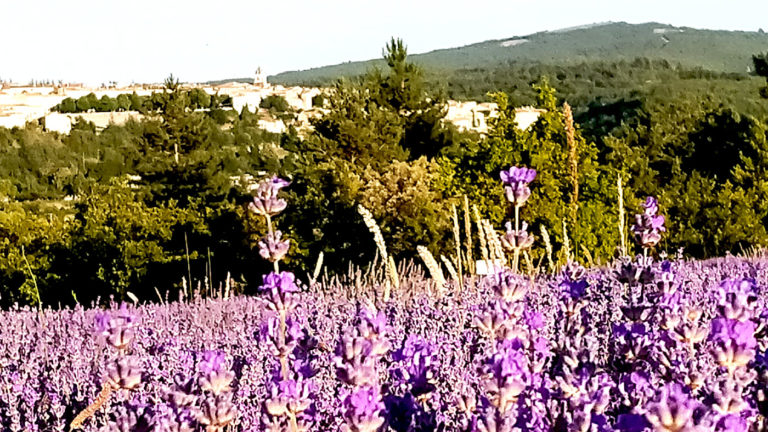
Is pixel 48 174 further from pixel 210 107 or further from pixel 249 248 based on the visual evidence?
pixel 249 248

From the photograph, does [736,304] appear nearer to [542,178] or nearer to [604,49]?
[542,178]

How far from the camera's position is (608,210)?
55.5 ft

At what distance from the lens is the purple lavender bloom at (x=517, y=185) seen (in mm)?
2590

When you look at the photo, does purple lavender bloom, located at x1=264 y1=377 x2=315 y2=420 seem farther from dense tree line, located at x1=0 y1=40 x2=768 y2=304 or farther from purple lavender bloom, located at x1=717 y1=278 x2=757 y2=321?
dense tree line, located at x1=0 y1=40 x2=768 y2=304

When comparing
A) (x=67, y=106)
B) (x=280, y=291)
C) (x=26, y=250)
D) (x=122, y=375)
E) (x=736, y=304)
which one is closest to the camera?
(x=736, y=304)

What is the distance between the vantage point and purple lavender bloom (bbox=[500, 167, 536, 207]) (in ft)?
8.50

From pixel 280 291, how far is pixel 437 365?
41 centimetres

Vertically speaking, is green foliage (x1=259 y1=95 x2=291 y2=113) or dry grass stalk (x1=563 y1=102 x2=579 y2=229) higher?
dry grass stalk (x1=563 y1=102 x2=579 y2=229)

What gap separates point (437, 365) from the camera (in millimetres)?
2176

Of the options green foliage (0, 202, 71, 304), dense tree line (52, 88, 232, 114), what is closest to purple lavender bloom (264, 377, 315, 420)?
green foliage (0, 202, 71, 304)

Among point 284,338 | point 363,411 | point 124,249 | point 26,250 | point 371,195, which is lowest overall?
point 26,250

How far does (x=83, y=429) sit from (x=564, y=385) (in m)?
1.37

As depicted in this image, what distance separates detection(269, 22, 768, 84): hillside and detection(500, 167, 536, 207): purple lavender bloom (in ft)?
395

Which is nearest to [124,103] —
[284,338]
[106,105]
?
[106,105]
